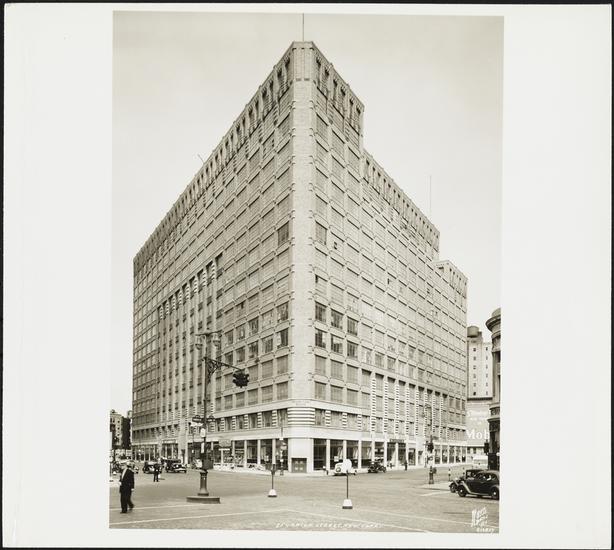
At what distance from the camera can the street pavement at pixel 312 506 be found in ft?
41.2

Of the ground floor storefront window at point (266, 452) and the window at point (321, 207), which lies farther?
the ground floor storefront window at point (266, 452)

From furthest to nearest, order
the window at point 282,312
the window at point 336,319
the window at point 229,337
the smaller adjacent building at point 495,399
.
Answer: the window at point 229,337, the window at point 336,319, the window at point 282,312, the smaller adjacent building at point 495,399

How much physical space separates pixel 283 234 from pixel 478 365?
4.34 metres

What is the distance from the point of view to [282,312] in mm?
14477

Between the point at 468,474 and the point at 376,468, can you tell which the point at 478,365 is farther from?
the point at 376,468

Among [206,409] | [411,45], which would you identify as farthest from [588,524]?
[411,45]

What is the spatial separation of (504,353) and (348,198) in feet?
13.7

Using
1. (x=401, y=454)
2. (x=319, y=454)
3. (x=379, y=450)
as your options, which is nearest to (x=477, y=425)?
(x=401, y=454)

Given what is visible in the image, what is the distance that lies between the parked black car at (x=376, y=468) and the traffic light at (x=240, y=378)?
2.78 m

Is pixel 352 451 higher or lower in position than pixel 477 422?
lower

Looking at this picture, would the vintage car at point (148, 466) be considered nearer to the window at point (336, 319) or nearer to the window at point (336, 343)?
the window at point (336, 343)

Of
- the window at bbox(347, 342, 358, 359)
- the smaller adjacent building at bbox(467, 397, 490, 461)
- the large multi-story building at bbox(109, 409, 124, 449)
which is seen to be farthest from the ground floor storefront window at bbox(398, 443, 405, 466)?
the large multi-story building at bbox(109, 409, 124, 449)

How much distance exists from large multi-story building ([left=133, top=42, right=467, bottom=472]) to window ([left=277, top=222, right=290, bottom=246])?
0.09ft

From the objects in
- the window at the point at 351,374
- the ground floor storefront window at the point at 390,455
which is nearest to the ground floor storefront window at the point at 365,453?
the ground floor storefront window at the point at 390,455
